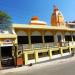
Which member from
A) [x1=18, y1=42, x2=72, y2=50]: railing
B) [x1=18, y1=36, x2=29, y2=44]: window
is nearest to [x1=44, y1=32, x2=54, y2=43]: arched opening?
[x1=18, y1=42, x2=72, y2=50]: railing

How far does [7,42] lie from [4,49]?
1.52m

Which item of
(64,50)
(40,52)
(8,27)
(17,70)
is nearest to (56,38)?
(64,50)

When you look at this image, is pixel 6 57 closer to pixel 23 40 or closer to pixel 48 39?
pixel 23 40

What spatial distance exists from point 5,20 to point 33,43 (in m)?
5.99

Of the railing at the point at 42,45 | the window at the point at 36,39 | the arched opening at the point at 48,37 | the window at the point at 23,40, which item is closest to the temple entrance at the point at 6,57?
the railing at the point at 42,45

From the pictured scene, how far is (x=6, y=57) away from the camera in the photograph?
2556 cm

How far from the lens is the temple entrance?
24.2 meters

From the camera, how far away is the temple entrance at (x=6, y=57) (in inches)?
954

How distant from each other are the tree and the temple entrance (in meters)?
2.79

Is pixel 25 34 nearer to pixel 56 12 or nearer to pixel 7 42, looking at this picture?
pixel 7 42

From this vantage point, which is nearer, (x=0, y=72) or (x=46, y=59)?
(x=0, y=72)

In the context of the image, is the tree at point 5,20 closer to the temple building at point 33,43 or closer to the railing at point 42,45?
the temple building at point 33,43

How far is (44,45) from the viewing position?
3134 cm

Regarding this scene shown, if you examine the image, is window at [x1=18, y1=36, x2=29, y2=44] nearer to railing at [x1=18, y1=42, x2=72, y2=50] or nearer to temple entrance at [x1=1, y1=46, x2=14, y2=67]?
railing at [x1=18, y1=42, x2=72, y2=50]
